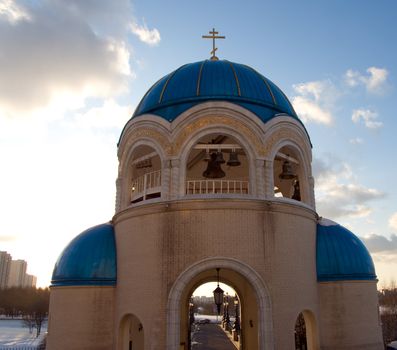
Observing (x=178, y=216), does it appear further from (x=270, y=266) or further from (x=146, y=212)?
(x=270, y=266)

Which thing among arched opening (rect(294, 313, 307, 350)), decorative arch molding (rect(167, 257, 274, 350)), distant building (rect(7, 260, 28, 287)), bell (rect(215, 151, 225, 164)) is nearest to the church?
decorative arch molding (rect(167, 257, 274, 350))

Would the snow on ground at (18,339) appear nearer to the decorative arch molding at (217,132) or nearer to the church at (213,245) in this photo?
the church at (213,245)

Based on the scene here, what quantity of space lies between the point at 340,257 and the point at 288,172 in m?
3.03

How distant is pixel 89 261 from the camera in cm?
1155

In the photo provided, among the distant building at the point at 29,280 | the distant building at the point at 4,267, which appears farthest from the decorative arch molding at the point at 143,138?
the distant building at the point at 29,280

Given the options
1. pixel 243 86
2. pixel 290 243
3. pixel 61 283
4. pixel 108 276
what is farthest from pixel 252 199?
pixel 61 283

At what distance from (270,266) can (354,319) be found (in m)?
3.64

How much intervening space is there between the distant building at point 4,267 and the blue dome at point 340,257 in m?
103

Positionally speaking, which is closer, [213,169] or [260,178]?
[260,178]

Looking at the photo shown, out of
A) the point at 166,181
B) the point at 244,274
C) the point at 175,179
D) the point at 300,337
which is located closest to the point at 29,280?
→ the point at 300,337

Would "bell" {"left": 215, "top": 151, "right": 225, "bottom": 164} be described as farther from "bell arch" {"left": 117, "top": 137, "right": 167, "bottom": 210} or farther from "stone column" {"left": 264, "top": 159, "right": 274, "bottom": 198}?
"bell arch" {"left": 117, "top": 137, "right": 167, "bottom": 210}

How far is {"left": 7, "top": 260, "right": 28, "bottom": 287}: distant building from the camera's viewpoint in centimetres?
10875

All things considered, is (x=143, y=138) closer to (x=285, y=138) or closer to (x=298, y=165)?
(x=285, y=138)

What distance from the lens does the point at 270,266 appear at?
32.3 feet
